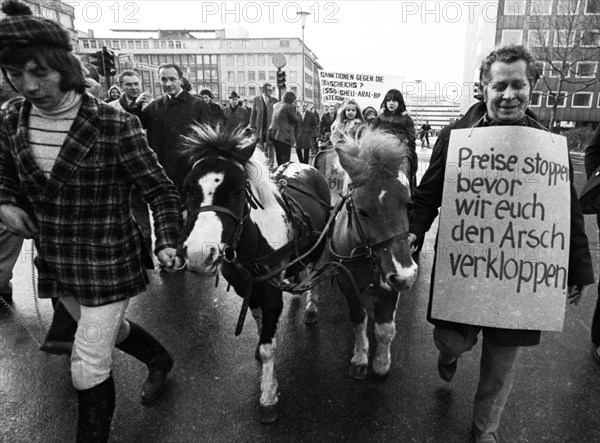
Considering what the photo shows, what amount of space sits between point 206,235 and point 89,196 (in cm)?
58

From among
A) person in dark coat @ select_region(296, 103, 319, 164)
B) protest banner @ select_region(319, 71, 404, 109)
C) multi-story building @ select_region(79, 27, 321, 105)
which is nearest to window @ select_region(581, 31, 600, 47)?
person in dark coat @ select_region(296, 103, 319, 164)

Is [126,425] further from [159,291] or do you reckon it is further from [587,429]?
[587,429]

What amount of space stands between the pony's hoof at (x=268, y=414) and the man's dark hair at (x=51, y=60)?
2.18 meters

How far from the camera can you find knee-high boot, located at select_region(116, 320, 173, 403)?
266 centimetres

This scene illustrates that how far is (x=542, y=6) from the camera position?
2762 cm

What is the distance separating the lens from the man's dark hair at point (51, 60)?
5.55ft

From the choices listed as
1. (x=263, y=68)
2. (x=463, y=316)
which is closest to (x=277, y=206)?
(x=463, y=316)

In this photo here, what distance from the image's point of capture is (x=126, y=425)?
101 inches

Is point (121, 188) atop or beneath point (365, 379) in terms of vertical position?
atop

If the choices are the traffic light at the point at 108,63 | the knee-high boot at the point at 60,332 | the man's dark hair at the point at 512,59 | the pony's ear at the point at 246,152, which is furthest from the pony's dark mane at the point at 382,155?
the traffic light at the point at 108,63

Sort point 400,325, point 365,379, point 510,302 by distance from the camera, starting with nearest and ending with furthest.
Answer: point 510,302 < point 365,379 < point 400,325

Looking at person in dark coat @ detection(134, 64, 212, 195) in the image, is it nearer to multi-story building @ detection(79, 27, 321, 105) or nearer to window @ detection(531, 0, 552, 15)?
window @ detection(531, 0, 552, 15)

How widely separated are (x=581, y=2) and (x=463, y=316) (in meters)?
31.5

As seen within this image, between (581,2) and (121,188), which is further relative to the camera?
(581,2)
